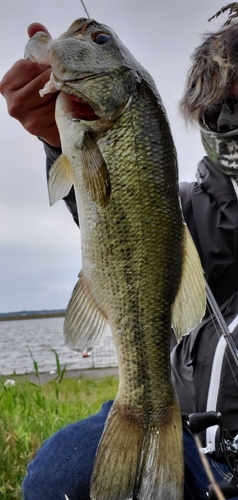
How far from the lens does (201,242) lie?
282cm

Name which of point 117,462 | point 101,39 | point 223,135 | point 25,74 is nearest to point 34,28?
point 25,74

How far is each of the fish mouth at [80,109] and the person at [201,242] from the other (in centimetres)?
25

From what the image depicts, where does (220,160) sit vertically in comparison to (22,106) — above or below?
below

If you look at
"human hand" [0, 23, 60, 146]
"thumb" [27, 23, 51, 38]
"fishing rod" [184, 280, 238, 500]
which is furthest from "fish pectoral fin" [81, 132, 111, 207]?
"fishing rod" [184, 280, 238, 500]

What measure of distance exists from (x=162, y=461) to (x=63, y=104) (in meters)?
1.34

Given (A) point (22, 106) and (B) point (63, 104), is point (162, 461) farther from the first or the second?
(A) point (22, 106)

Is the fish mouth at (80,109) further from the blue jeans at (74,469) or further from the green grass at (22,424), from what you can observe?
the green grass at (22,424)

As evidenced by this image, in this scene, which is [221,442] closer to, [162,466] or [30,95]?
[162,466]

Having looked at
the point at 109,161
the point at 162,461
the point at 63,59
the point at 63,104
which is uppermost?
the point at 63,59

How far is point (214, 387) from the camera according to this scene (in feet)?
8.39

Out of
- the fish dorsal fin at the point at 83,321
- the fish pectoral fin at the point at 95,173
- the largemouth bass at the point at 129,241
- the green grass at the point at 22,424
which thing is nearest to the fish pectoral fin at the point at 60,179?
the largemouth bass at the point at 129,241

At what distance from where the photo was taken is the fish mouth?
1.87 metres

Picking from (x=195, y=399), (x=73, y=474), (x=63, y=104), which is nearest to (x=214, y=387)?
(x=195, y=399)

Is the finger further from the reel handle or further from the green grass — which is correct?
the green grass
